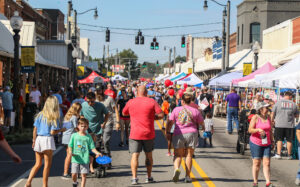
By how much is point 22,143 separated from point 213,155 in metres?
6.40

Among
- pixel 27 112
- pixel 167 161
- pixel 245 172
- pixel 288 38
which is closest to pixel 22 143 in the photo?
pixel 27 112

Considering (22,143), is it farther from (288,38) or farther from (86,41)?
(86,41)

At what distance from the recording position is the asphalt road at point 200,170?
9742 millimetres

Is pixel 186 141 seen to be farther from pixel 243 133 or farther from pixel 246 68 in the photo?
pixel 246 68

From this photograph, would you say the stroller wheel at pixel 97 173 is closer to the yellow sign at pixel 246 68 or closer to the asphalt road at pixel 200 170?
the asphalt road at pixel 200 170

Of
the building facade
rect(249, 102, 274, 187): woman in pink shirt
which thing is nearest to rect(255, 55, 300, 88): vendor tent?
rect(249, 102, 274, 187): woman in pink shirt

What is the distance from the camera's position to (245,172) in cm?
1116

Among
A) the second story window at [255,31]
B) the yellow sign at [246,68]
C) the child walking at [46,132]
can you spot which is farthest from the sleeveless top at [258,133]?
the second story window at [255,31]

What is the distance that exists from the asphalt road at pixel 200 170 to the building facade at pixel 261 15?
4117cm

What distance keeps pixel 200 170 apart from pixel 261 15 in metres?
45.8

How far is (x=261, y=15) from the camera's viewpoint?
54.3 m

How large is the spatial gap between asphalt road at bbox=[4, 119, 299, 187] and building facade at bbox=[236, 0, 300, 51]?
41171 millimetres

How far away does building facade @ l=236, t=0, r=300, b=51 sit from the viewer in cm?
5375

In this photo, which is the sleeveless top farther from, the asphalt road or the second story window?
the second story window
